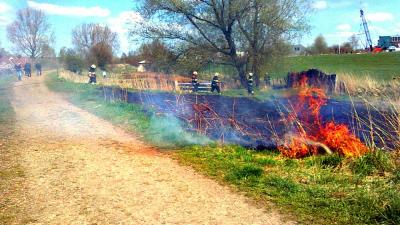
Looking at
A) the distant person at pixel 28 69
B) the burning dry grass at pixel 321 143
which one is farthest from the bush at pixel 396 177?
the distant person at pixel 28 69

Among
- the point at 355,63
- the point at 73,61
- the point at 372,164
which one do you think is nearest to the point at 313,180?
the point at 372,164

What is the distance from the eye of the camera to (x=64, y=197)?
5.33 m

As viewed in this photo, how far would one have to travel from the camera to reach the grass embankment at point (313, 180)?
4.85 m

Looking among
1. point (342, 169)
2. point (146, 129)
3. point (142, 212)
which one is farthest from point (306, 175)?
point (146, 129)

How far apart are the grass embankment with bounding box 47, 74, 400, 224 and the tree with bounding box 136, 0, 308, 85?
16.9 meters

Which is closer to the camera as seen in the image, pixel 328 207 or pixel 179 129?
pixel 328 207

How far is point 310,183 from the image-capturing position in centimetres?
617

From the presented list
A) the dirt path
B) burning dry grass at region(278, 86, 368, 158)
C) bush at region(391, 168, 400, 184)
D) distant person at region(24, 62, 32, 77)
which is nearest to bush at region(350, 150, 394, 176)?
bush at region(391, 168, 400, 184)

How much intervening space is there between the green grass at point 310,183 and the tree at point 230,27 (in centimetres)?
1769

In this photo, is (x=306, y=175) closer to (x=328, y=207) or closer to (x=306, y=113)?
(x=328, y=207)

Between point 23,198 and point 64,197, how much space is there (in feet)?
1.88

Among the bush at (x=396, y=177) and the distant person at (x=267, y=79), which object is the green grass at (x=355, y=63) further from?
the bush at (x=396, y=177)

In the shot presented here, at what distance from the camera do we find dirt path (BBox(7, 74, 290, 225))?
15.5 feet

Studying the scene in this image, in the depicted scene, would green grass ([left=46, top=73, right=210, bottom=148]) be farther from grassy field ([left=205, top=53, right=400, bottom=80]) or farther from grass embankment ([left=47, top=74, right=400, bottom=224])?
grassy field ([left=205, top=53, right=400, bottom=80])
